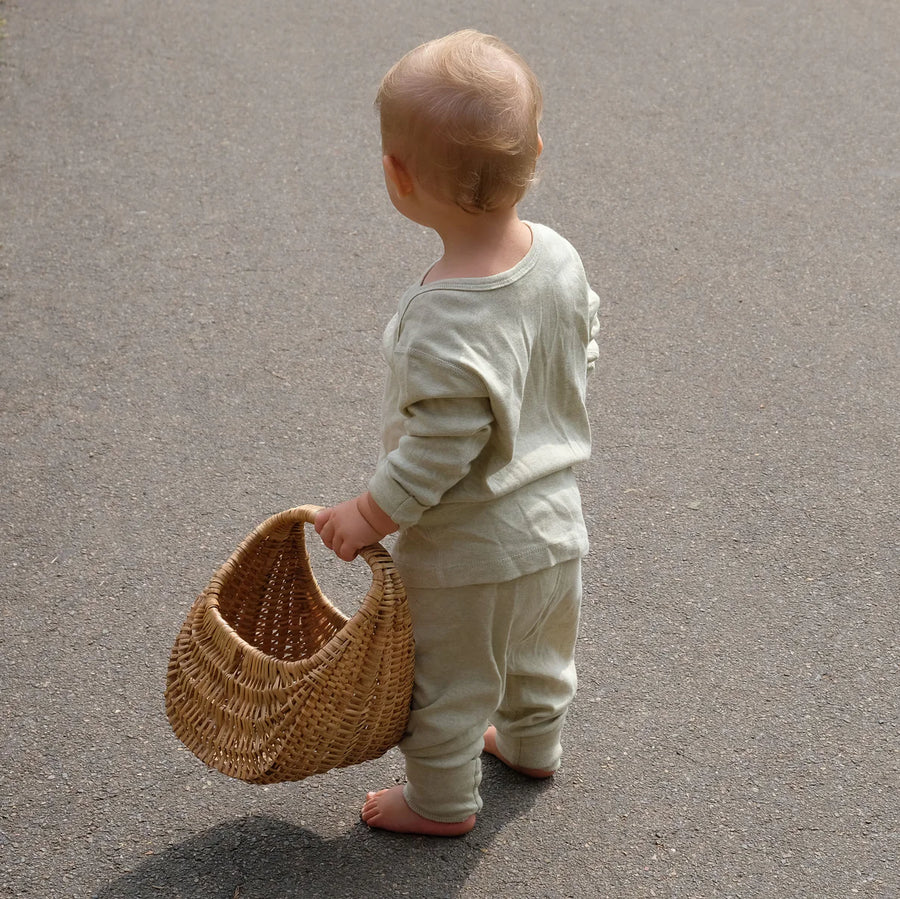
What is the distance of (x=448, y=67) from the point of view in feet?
5.92

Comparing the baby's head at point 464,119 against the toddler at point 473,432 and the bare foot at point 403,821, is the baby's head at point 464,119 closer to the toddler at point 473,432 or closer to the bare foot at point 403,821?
the toddler at point 473,432

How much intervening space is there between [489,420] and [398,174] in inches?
15.3

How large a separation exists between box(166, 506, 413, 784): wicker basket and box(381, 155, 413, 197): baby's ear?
1.89ft

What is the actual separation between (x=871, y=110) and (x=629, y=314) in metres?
2.05

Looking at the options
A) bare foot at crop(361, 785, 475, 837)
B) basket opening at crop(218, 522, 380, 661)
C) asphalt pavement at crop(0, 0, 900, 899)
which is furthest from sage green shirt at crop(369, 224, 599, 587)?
asphalt pavement at crop(0, 0, 900, 899)

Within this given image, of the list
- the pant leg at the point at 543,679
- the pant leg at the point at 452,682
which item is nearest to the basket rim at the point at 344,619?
the pant leg at the point at 452,682

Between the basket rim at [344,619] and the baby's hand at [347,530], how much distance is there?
26 millimetres

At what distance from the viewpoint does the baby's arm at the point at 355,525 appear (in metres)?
2.01

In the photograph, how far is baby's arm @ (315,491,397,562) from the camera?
6.59 ft

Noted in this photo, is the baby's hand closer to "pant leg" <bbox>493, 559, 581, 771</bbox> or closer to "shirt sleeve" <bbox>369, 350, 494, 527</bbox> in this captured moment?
"shirt sleeve" <bbox>369, 350, 494, 527</bbox>

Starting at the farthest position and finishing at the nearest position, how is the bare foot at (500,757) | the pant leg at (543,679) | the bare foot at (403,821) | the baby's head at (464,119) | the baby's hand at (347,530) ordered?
the bare foot at (500,757) < the bare foot at (403,821) < the pant leg at (543,679) < the baby's hand at (347,530) < the baby's head at (464,119)

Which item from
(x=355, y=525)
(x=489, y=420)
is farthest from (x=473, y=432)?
(x=355, y=525)

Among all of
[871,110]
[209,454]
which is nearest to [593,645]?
[209,454]

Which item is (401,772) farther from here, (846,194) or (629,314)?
(846,194)
